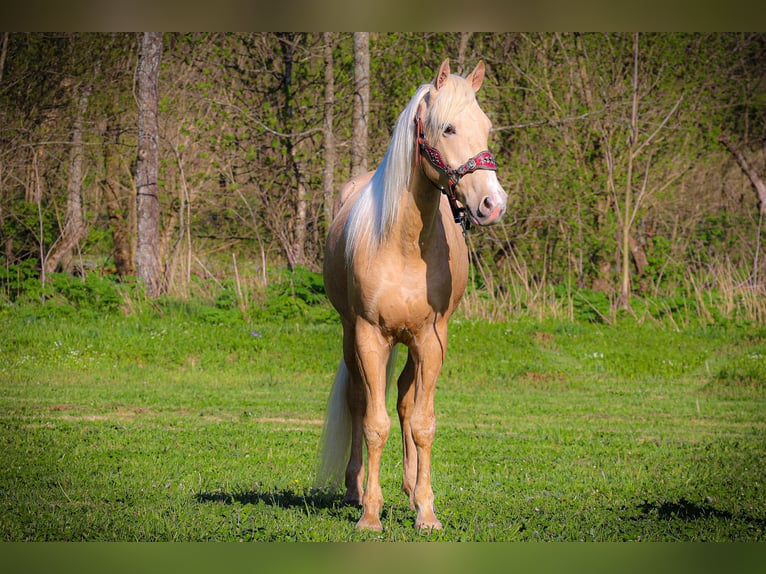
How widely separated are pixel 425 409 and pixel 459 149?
1.42m

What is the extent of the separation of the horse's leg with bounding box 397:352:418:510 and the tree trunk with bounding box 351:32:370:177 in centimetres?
863

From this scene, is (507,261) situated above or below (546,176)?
below

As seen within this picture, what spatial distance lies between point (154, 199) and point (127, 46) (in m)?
3.54

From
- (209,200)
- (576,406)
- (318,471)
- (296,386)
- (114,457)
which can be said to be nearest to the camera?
(318,471)

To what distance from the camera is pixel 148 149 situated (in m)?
15.0

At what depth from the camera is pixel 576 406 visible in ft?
32.0

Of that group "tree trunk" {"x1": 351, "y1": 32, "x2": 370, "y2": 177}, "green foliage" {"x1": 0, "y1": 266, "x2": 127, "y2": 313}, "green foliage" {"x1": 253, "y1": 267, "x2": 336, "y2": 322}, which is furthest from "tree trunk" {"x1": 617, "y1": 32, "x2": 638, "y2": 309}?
"green foliage" {"x1": 0, "y1": 266, "x2": 127, "y2": 313}

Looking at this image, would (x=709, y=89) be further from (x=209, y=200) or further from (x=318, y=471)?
(x=318, y=471)

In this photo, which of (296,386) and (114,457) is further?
(296,386)

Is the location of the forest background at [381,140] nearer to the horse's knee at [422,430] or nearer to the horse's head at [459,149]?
the horse's knee at [422,430]

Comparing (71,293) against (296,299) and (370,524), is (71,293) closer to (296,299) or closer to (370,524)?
(296,299)

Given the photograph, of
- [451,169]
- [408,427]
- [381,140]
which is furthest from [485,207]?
[381,140]

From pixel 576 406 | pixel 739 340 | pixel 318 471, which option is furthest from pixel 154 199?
pixel 318 471

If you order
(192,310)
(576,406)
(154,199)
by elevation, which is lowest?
(576,406)
